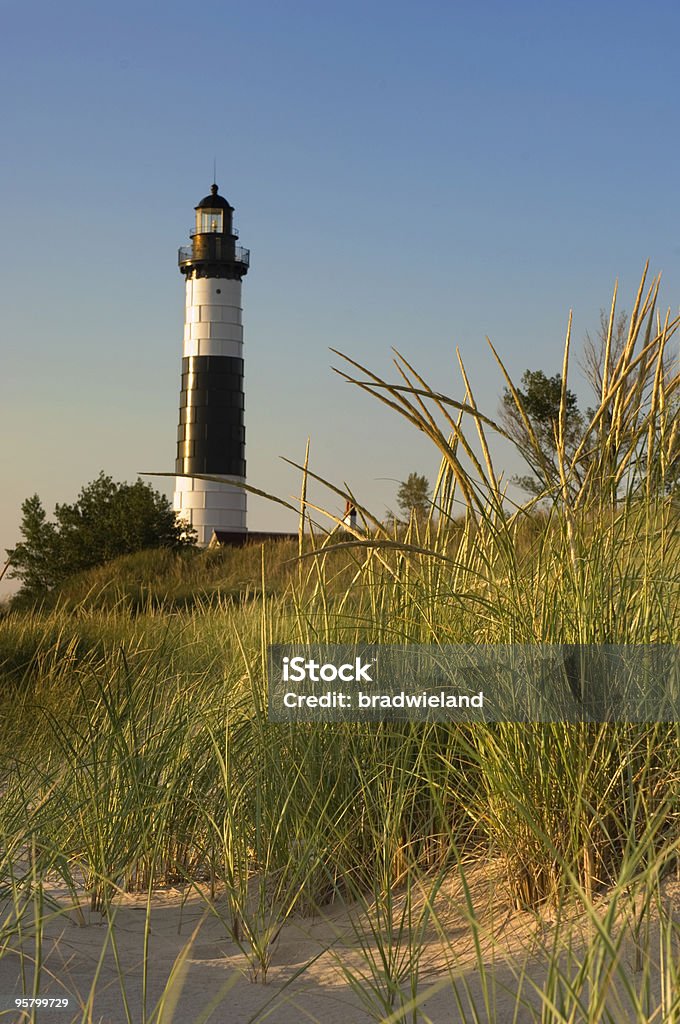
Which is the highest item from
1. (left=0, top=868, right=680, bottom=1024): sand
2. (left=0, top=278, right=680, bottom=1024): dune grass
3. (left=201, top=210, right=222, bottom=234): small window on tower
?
(left=201, top=210, right=222, bottom=234): small window on tower

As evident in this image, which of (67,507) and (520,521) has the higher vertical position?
(67,507)

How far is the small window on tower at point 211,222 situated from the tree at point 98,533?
1228 centimetres

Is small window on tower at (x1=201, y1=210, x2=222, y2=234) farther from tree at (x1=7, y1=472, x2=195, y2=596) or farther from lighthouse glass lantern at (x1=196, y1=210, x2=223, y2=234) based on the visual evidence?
tree at (x1=7, y1=472, x2=195, y2=596)

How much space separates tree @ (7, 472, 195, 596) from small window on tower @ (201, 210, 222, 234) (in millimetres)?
12277

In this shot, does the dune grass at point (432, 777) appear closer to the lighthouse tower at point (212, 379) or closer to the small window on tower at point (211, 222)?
the lighthouse tower at point (212, 379)

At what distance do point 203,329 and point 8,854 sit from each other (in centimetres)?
2772

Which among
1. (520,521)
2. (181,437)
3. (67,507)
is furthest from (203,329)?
(520,521)

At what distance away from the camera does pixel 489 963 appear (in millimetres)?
1676

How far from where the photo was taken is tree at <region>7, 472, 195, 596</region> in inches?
722

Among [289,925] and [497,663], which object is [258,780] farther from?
[497,663]

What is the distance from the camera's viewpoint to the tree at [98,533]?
18.3 m

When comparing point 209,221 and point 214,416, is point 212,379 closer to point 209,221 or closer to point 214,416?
point 214,416

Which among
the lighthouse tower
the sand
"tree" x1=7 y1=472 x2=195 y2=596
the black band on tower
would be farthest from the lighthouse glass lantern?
the sand

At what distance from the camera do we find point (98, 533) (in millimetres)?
18844
